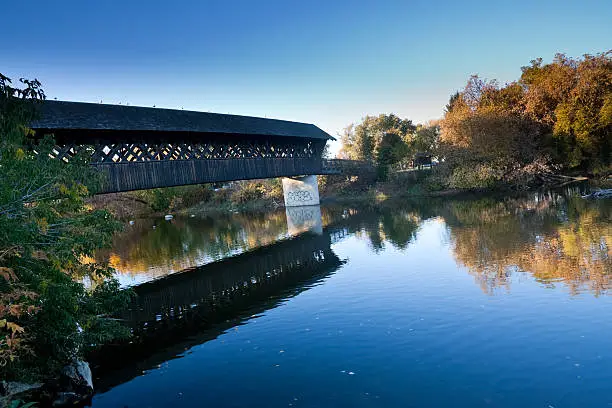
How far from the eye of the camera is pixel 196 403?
616cm

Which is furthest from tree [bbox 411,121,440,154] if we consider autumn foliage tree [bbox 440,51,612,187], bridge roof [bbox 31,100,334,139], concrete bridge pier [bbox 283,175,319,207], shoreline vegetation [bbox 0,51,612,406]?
bridge roof [bbox 31,100,334,139]

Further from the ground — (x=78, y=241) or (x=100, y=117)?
(x=100, y=117)

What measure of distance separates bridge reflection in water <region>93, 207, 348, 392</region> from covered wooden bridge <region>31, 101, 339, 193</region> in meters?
5.14

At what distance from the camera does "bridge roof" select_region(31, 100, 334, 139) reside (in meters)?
16.8

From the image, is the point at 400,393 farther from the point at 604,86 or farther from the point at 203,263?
the point at 604,86

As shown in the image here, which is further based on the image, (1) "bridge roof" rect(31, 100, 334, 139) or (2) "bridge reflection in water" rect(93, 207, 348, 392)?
(1) "bridge roof" rect(31, 100, 334, 139)

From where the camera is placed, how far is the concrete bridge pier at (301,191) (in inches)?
1528

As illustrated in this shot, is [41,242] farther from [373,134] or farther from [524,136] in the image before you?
[373,134]

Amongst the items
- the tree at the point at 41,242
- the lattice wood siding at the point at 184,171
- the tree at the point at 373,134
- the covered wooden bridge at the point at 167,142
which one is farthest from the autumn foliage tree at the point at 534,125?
the tree at the point at 41,242

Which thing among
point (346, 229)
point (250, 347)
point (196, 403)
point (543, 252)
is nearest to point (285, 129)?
point (346, 229)

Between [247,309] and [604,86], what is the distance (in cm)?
3435

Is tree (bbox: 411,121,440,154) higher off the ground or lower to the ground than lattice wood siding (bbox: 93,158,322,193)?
higher

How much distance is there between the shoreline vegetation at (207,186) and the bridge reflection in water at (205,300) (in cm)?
69

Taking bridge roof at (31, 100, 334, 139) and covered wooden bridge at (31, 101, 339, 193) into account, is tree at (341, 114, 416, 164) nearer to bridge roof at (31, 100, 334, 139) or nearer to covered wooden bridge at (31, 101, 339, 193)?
covered wooden bridge at (31, 101, 339, 193)
